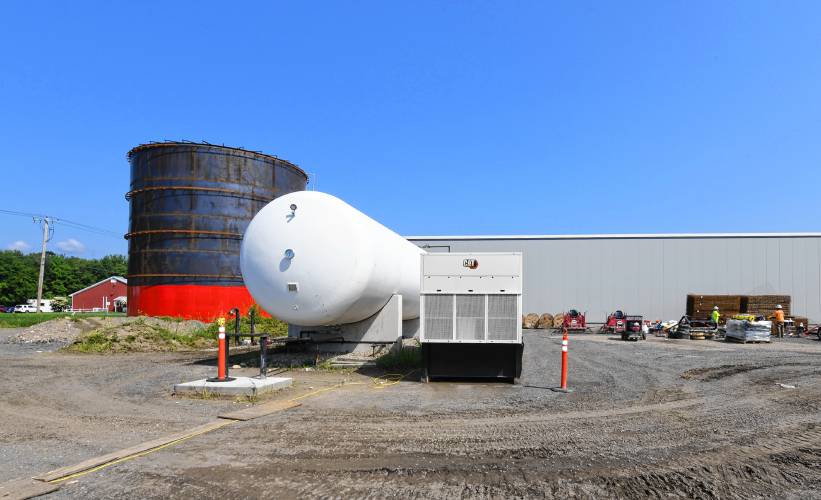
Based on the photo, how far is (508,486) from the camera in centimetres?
461

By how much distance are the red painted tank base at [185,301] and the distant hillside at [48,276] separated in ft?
217

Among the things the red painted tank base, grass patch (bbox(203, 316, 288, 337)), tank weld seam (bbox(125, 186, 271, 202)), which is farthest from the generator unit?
tank weld seam (bbox(125, 186, 271, 202))

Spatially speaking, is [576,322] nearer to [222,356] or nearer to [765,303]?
[765,303]

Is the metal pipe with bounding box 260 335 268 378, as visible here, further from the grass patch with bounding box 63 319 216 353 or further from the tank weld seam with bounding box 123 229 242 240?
the tank weld seam with bounding box 123 229 242 240

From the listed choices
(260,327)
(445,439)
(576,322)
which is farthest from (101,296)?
(445,439)

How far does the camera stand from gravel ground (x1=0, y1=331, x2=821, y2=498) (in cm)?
464

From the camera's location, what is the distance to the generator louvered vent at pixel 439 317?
10273 millimetres

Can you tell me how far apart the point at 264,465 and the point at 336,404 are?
3125 millimetres

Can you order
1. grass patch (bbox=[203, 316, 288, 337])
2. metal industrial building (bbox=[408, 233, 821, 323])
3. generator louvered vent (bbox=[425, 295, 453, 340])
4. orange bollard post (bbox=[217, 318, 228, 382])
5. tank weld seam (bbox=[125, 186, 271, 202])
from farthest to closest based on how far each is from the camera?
metal industrial building (bbox=[408, 233, 821, 323]) → tank weld seam (bbox=[125, 186, 271, 202]) → grass patch (bbox=[203, 316, 288, 337]) → generator louvered vent (bbox=[425, 295, 453, 340]) → orange bollard post (bbox=[217, 318, 228, 382])

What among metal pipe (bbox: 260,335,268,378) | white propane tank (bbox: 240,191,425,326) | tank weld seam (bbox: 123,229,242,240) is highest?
tank weld seam (bbox: 123,229,242,240)

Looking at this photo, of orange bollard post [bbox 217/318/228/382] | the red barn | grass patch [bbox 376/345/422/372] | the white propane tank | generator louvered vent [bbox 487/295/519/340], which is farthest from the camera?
the red barn

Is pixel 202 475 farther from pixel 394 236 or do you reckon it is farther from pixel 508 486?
pixel 394 236

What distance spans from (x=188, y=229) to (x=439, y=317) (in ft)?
59.0

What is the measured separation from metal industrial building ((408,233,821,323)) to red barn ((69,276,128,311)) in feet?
217
